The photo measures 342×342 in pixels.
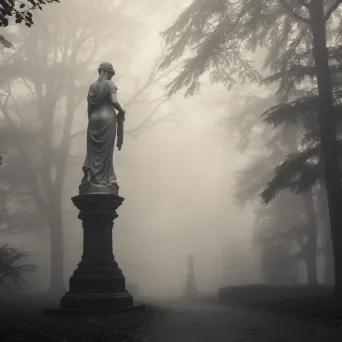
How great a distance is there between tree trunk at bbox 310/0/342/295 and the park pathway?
304cm

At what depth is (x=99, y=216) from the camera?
920 cm

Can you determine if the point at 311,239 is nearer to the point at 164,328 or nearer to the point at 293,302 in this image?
the point at 293,302

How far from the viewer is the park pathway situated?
5.91 m

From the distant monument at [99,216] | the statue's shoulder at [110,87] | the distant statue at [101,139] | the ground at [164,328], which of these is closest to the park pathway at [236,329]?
the ground at [164,328]

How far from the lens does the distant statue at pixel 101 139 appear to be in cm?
954

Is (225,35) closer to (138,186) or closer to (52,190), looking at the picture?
(52,190)

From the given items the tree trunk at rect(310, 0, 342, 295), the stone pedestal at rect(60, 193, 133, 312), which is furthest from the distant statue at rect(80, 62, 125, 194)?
the tree trunk at rect(310, 0, 342, 295)

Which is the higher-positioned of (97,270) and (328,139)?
(328,139)

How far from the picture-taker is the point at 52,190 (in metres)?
19.6

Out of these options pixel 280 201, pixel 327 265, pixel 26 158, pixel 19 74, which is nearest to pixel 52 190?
pixel 26 158

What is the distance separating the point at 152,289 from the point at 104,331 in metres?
22.9

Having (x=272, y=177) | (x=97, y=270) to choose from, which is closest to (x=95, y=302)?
(x=97, y=270)

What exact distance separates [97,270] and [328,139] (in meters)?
6.28

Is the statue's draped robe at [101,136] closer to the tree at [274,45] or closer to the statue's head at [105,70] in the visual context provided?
the statue's head at [105,70]
